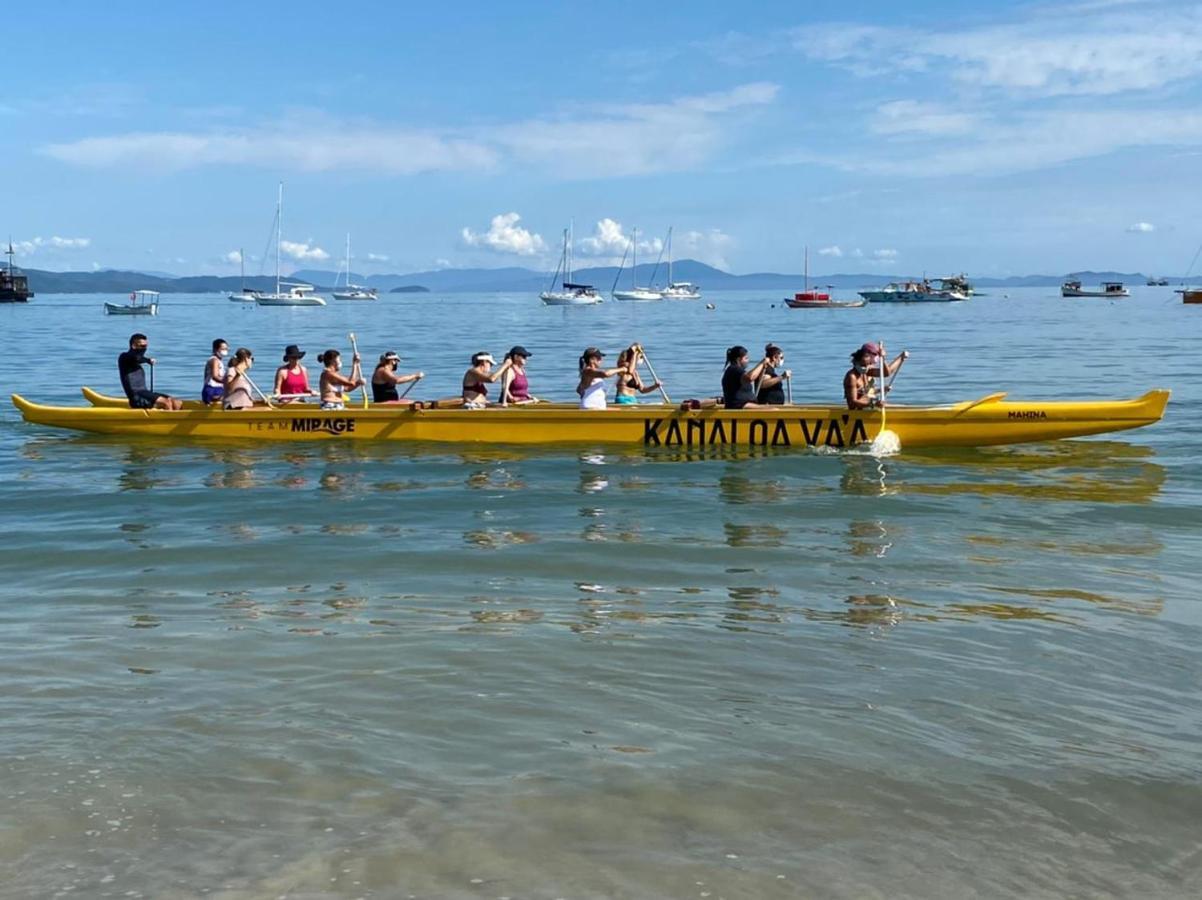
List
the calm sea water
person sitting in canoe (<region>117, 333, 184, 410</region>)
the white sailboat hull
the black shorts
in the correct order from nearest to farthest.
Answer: the calm sea water, person sitting in canoe (<region>117, 333, 184, 410</region>), the black shorts, the white sailboat hull

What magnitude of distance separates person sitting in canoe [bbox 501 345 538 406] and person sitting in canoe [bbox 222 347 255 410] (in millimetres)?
3767

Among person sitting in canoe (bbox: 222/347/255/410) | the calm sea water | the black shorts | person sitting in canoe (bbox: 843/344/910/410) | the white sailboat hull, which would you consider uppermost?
the white sailboat hull

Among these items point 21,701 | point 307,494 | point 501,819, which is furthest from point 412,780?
point 307,494

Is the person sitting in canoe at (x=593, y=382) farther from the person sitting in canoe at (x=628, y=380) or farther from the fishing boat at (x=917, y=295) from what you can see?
the fishing boat at (x=917, y=295)

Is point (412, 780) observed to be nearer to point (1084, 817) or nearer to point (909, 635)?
point (1084, 817)

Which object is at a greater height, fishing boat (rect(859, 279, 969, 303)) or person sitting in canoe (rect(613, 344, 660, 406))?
fishing boat (rect(859, 279, 969, 303))

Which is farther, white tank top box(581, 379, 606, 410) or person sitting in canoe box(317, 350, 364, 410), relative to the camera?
person sitting in canoe box(317, 350, 364, 410)

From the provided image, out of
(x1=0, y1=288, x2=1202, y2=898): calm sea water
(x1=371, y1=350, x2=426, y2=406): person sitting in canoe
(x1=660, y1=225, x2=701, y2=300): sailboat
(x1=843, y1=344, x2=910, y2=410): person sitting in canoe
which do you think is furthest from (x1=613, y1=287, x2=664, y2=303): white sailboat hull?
(x1=0, y1=288, x2=1202, y2=898): calm sea water

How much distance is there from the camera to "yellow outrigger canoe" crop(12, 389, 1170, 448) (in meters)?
16.1

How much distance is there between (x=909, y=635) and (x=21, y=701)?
5195mm

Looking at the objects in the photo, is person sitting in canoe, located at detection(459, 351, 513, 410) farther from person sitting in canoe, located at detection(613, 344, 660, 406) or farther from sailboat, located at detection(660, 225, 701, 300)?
sailboat, located at detection(660, 225, 701, 300)

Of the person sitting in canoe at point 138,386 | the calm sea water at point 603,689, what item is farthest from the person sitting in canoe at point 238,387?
the calm sea water at point 603,689

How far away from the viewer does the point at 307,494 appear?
1391 centimetres

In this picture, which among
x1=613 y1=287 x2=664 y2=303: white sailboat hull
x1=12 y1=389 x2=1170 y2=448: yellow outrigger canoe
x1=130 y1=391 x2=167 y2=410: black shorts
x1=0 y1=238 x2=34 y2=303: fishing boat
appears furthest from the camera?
x1=613 y1=287 x2=664 y2=303: white sailboat hull
